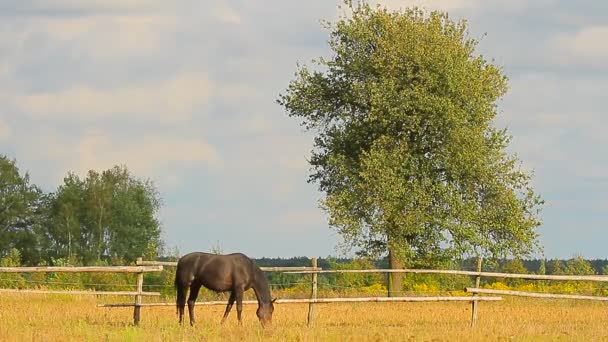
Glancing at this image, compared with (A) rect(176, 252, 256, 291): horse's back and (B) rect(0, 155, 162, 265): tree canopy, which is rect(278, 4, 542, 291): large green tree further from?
(B) rect(0, 155, 162, 265): tree canopy

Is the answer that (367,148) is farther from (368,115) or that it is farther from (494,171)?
(494,171)

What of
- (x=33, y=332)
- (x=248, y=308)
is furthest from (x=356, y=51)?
(x=33, y=332)

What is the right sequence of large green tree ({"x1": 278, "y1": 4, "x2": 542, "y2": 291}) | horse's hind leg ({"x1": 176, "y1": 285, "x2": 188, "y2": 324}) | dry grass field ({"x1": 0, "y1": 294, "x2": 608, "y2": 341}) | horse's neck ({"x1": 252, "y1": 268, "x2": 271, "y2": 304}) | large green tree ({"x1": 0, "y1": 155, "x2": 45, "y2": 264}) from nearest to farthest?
dry grass field ({"x1": 0, "y1": 294, "x2": 608, "y2": 341}) < horse's hind leg ({"x1": 176, "y1": 285, "x2": 188, "y2": 324}) < horse's neck ({"x1": 252, "y1": 268, "x2": 271, "y2": 304}) < large green tree ({"x1": 278, "y1": 4, "x2": 542, "y2": 291}) < large green tree ({"x1": 0, "y1": 155, "x2": 45, "y2": 264})

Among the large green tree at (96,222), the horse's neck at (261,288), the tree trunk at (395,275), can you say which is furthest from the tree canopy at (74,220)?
the horse's neck at (261,288)

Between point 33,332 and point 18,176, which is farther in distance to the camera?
point 18,176

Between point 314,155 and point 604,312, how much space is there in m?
13.3

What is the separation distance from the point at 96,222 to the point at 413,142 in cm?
4260

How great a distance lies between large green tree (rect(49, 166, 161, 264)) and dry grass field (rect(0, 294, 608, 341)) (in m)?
43.4

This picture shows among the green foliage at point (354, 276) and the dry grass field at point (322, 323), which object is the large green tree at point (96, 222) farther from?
the dry grass field at point (322, 323)

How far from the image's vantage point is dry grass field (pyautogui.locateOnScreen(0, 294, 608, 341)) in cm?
1739

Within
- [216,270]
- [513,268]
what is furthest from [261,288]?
[513,268]

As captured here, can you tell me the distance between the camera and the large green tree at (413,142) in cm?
3559

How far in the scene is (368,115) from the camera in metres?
36.2

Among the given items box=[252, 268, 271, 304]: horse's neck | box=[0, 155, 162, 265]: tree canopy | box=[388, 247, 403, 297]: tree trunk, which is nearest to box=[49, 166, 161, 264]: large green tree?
box=[0, 155, 162, 265]: tree canopy
